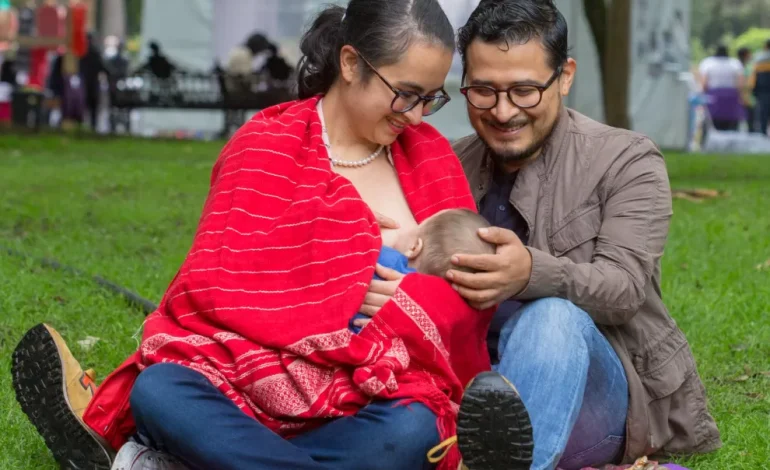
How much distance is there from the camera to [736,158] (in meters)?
14.6

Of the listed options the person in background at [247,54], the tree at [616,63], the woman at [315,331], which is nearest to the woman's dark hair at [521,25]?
the woman at [315,331]

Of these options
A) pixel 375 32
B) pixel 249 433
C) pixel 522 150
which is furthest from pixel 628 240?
pixel 249 433

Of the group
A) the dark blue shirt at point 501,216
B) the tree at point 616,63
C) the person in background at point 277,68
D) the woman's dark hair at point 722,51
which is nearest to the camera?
the dark blue shirt at point 501,216

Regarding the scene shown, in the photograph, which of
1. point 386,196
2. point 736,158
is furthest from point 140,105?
point 386,196

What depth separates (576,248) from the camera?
345 cm

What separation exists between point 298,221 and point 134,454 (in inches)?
29.4

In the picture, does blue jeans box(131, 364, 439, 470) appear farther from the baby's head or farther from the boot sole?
the baby's head

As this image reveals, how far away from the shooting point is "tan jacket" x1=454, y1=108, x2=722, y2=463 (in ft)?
11.0

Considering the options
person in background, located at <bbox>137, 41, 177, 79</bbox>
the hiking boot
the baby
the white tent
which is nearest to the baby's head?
the baby

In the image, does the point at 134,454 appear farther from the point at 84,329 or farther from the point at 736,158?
the point at 736,158

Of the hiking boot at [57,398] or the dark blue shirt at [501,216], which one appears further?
the dark blue shirt at [501,216]

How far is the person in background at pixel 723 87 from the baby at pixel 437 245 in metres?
20.3

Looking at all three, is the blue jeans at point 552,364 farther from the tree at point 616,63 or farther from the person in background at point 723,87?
the person in background at point 723,87

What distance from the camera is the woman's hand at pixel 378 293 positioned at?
322 cm
